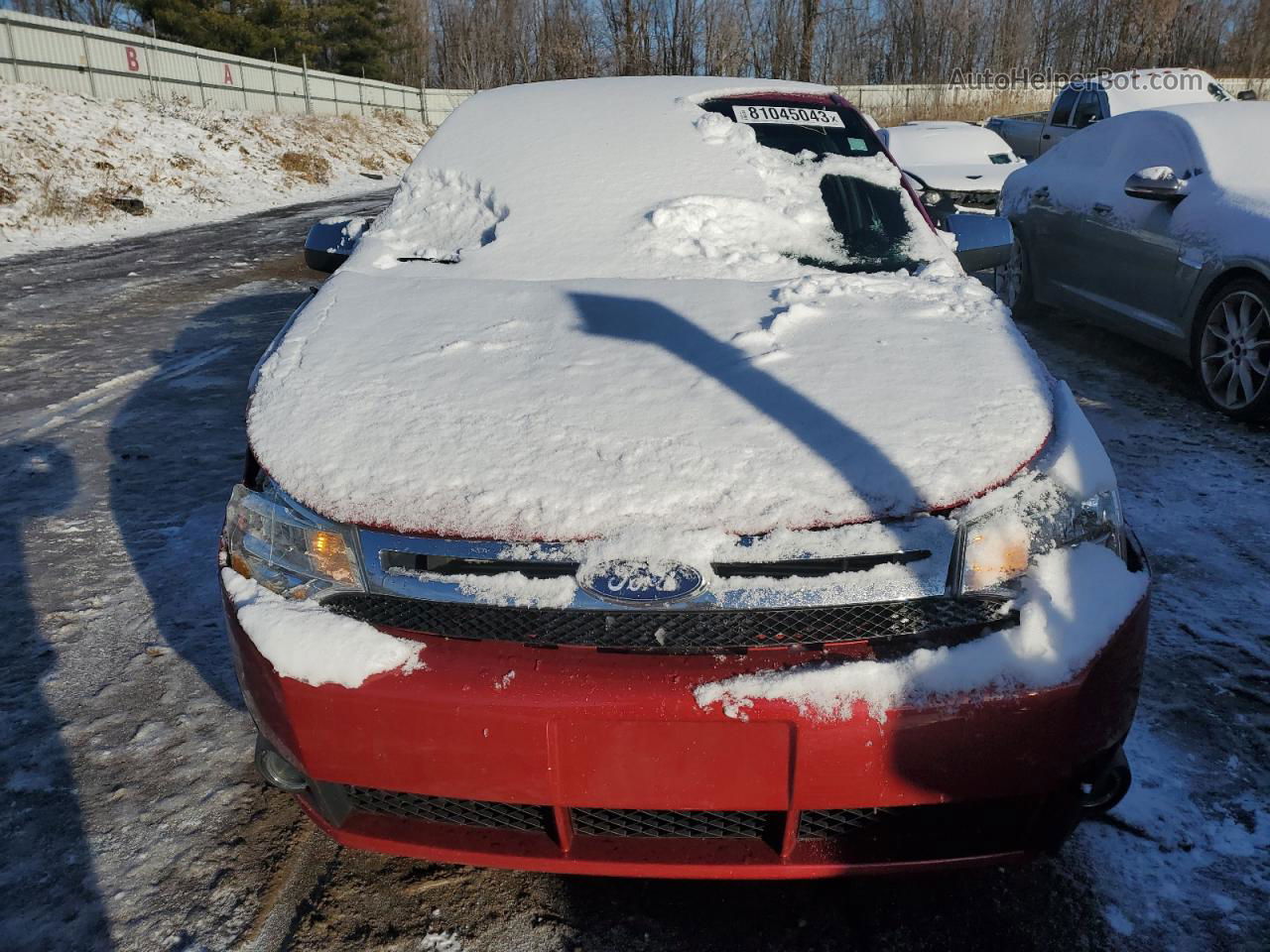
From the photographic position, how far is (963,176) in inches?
431

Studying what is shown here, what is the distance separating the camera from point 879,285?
2.56 meters

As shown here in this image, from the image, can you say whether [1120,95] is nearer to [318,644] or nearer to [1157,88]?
[1157,88]

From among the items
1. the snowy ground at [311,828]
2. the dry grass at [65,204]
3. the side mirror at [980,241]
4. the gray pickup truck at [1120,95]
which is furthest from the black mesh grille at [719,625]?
the dry grass at [65,204]

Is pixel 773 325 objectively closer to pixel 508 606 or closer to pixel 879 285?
pixel 879 285

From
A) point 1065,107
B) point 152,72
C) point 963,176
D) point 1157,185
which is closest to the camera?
point 1157,185

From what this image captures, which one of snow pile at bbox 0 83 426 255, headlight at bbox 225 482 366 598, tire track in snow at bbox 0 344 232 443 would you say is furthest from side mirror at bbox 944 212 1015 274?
snow pile at bbox 0 83 426 255

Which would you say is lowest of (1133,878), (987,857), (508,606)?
(1133,878)

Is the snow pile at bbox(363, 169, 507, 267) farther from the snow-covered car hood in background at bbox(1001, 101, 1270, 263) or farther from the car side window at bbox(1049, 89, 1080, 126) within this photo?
the car side window at bbox(1049, 89, 1080, 126)

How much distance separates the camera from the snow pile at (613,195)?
273 centimetres

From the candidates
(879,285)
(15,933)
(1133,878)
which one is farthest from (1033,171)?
(15,933)

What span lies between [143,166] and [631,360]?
1740 centimetres

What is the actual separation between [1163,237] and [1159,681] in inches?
129

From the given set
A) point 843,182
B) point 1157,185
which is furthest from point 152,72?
point 843,182

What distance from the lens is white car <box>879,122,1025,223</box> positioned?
10.7m
